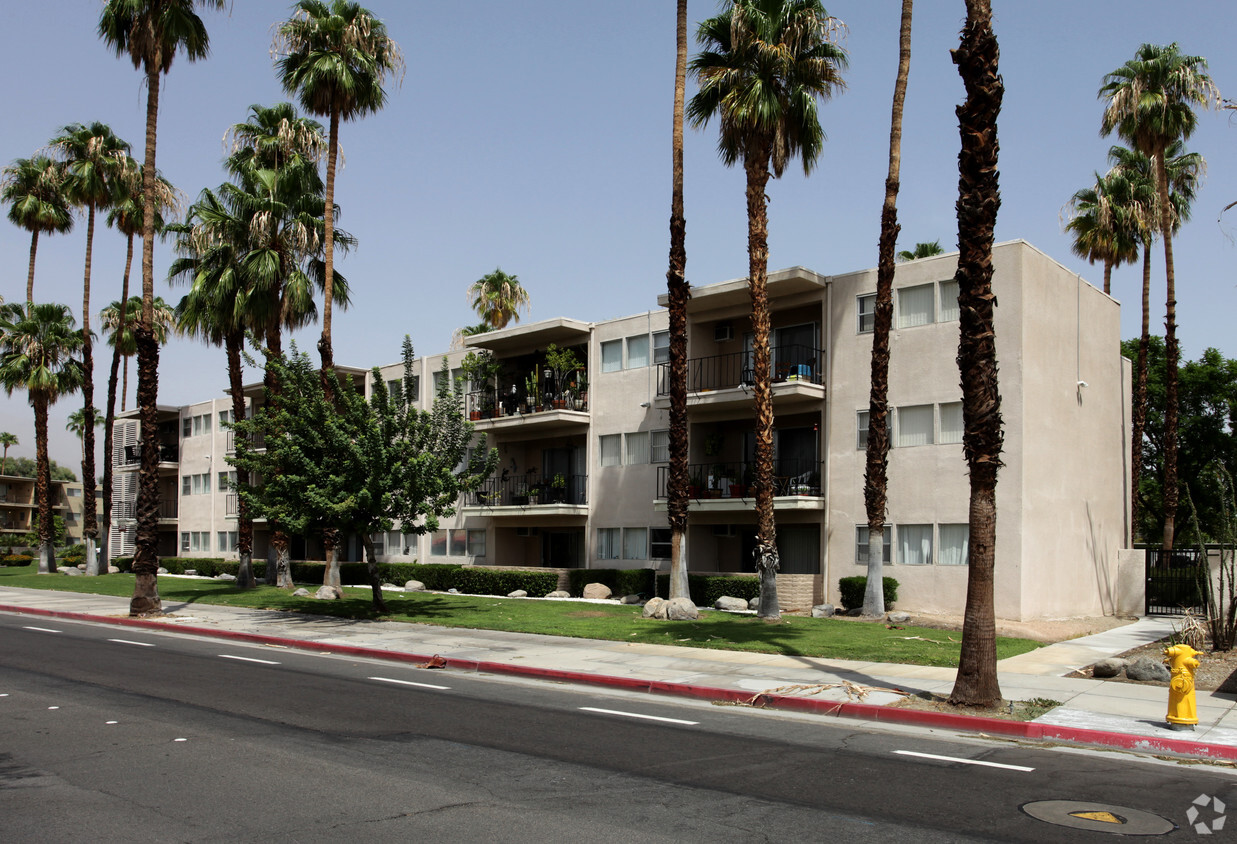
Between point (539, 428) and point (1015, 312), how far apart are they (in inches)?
670

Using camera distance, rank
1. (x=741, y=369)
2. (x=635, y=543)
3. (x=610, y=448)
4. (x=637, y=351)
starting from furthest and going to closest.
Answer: (x=610, y=448)
(x=637, y=351)
(x=635, y=543)
(x=741, y=369)

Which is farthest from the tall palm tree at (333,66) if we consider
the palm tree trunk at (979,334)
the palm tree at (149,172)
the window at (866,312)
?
the palm tree trunk at (979,334)

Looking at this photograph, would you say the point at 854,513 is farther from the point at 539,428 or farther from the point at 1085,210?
the point at 1085,210

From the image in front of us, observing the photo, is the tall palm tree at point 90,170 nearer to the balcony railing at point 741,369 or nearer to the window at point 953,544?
the balcony railing at point 741,369

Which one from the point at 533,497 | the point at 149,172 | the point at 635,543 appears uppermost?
the point at 149,172

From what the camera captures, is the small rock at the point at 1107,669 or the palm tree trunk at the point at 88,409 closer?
the small rock at the point at 1107,669

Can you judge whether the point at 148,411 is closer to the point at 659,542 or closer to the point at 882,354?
the point at 659,542

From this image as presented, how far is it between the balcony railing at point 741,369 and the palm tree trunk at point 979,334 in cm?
1478

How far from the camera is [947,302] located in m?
25.8

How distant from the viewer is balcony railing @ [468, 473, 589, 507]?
34.7 meters

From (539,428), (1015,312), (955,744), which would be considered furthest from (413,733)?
(539,428)

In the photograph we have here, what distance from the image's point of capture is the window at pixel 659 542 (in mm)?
31719

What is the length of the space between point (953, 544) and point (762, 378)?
6.42 metres

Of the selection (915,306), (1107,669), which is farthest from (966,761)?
(915,306)
